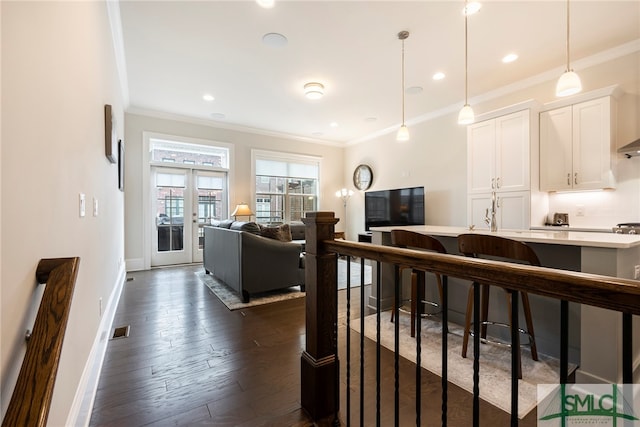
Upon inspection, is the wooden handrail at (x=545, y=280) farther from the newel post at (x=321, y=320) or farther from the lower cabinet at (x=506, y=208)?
the lower cabinet at (x=506, y=208)

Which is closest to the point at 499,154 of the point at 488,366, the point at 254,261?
the point at 488,366

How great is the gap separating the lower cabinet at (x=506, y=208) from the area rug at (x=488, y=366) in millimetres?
2195

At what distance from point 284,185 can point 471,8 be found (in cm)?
503

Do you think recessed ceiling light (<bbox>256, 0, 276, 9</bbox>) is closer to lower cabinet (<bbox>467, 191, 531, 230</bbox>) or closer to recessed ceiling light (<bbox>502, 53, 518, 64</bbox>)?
recessed ceiling light (<bbox>502, 53, 518, 64</bbox>)

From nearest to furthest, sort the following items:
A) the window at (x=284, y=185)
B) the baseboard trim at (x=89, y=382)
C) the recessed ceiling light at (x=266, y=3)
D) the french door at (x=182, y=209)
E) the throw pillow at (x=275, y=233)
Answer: the baseboard trim at (x=89, y=382) → the recessed ceiling light at (x=266, y=3) → the throw pillow at (x=275, y=233) → the french door at (x=182, y=209) → the window at (x=284, y=185)

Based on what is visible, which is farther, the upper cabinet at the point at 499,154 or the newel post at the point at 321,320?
the upper cabinet at the point at 499,154

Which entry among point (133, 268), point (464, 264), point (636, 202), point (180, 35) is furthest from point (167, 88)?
point (636, 202)

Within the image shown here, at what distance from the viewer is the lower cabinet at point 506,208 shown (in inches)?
148

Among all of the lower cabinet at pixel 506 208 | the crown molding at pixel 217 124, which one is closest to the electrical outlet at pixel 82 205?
the crown molding at pixel 217 124

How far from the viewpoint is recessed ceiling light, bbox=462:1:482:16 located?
8.47 feet

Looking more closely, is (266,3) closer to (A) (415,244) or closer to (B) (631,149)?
(A) (415,244)

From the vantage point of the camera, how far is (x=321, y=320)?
58.2 inches

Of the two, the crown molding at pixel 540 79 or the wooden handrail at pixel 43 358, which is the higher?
the crown molding at pixel 540 79

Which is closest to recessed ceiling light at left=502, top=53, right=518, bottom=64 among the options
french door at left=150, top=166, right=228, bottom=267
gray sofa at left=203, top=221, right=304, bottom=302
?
gray sofa at left=203, top=221, right=304, bottom=302
